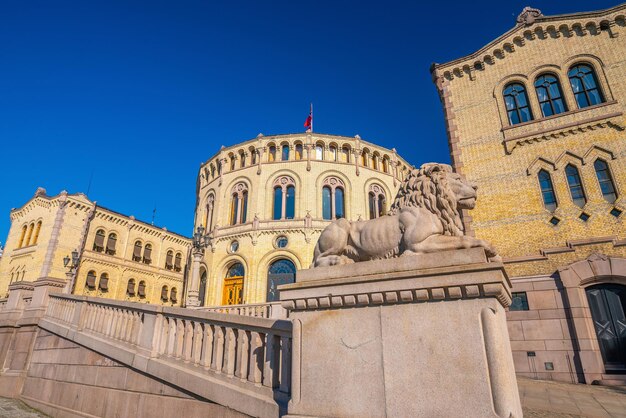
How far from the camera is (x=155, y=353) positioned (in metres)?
6.04

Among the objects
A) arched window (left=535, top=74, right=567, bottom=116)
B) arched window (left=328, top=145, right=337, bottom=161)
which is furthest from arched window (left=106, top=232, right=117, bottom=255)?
arched window (left=535, top=74, right=567, bottom=116)

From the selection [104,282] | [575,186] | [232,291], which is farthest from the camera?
[104,282]

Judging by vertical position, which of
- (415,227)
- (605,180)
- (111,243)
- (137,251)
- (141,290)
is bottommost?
(415,227)

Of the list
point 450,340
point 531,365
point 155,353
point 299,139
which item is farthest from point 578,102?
point 299,139

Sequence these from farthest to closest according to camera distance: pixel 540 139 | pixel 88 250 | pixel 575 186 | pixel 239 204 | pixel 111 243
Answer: pixel 111 243 → pixel 88 250 → pixel 239 204 → pixel 540 139 → pixel 575 186

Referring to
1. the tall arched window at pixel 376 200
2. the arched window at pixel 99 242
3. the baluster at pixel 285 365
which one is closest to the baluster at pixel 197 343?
the baluster at pixel 285 365

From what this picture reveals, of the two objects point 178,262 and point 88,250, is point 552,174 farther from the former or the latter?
point 178,262

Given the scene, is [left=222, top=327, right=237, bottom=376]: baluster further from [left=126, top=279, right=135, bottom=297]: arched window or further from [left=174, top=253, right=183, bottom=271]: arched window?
[left=174, top=253, right=183, bottom=271]: arched window

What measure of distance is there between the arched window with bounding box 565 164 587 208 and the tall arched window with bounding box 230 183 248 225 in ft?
75.8

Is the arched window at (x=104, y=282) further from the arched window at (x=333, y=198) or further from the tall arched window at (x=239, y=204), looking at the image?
the arched window at (x=333, y=198)

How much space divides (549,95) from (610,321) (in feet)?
27.9

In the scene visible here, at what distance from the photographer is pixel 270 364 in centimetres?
433

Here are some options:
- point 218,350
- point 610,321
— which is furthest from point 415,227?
point 610,321

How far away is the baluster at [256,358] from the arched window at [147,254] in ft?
123
